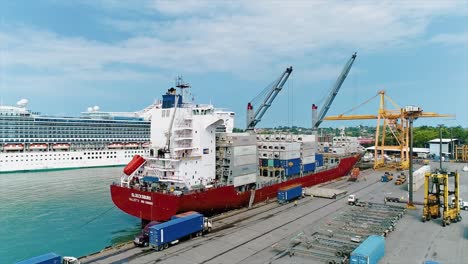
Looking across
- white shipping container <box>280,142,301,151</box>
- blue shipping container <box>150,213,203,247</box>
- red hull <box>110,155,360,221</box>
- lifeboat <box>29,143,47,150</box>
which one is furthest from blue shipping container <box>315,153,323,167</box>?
lifeboat <box>29,143,47,150</box>

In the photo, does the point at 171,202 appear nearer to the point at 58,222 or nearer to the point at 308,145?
the point at 58,222

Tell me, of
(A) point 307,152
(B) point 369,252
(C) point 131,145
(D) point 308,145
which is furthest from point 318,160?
(C) point 131,145

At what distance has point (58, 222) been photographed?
25.9 meters

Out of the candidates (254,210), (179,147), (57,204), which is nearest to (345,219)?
(254,210)

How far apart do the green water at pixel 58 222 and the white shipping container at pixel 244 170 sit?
9172 millimetres

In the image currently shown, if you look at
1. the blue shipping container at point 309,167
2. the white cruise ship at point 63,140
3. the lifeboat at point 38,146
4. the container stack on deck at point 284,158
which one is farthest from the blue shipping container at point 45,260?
the lifeboat at point 38,146

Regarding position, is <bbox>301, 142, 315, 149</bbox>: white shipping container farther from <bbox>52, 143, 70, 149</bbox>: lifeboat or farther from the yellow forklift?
<bbox>52, 143, 70, 149</bbox>: lifeboat

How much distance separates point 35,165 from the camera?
200ft

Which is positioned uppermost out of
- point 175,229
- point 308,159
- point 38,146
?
point 38,146

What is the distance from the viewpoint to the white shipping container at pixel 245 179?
28.0m

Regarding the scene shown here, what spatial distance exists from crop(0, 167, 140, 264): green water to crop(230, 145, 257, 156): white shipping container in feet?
33.3

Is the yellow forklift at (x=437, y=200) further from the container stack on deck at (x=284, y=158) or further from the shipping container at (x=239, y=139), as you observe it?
the container stack on deck at (x=284, y=158)

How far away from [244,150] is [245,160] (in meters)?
0.92

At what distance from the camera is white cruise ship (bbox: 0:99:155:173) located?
60.7 meters
